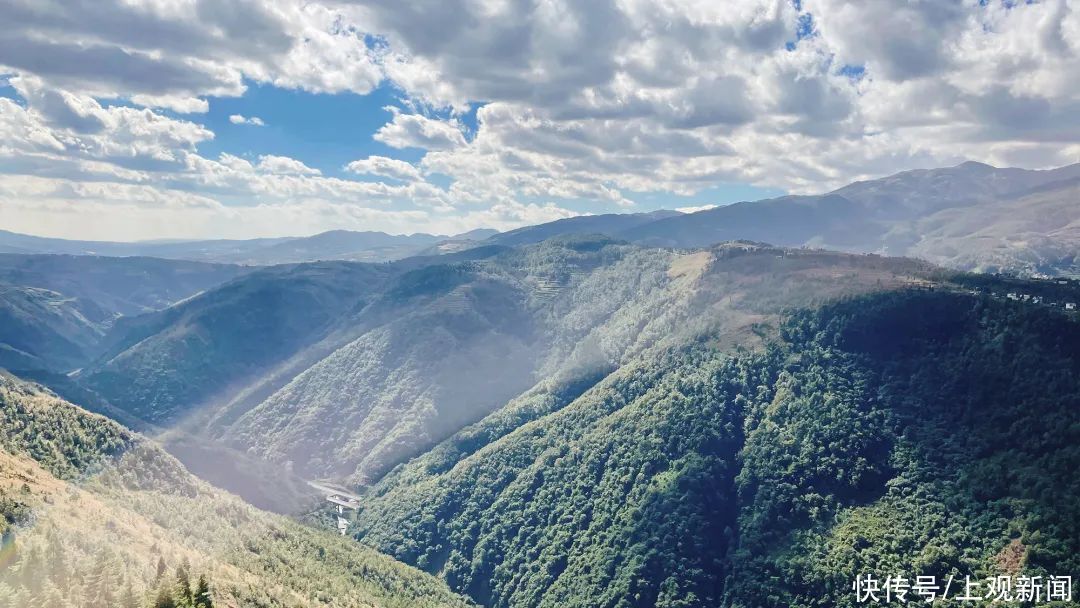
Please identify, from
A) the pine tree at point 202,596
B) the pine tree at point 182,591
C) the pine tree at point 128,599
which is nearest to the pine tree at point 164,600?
the pine tree at point 182,591

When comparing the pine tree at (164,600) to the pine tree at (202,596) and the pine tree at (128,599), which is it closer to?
the pine tree at (128,599)

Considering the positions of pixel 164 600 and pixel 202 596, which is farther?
pixel 202 596

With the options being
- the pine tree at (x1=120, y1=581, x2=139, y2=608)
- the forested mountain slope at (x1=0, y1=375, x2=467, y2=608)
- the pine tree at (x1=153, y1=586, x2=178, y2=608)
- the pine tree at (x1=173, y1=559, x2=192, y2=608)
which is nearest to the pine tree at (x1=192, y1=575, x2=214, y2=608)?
the pine tree at (x1=173, y1=559, x2=192, y2=608)

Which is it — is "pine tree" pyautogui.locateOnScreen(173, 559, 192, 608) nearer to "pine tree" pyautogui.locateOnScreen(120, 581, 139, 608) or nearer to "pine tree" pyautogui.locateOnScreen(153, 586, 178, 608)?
"pine tree" pyautogui.locateOnScreen(153, 586, 178, 608)

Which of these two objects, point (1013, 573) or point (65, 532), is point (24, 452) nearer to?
point (65, 532)

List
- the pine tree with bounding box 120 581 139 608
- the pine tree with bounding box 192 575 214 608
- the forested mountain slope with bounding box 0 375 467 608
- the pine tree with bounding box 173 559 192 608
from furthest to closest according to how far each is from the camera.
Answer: the pine tree with bounding box 192 575 214 608, the forested mountain slope with bounding box 0 375 467 608, the pine tree with bounding box 173 559 192 608, the pine tree with bounding box 120 581 139 608

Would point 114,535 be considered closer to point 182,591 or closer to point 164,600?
point 182,591

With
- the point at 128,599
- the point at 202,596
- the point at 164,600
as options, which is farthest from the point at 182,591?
the point at 202,596

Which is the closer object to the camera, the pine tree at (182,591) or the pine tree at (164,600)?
the pine tree at (164,600)
